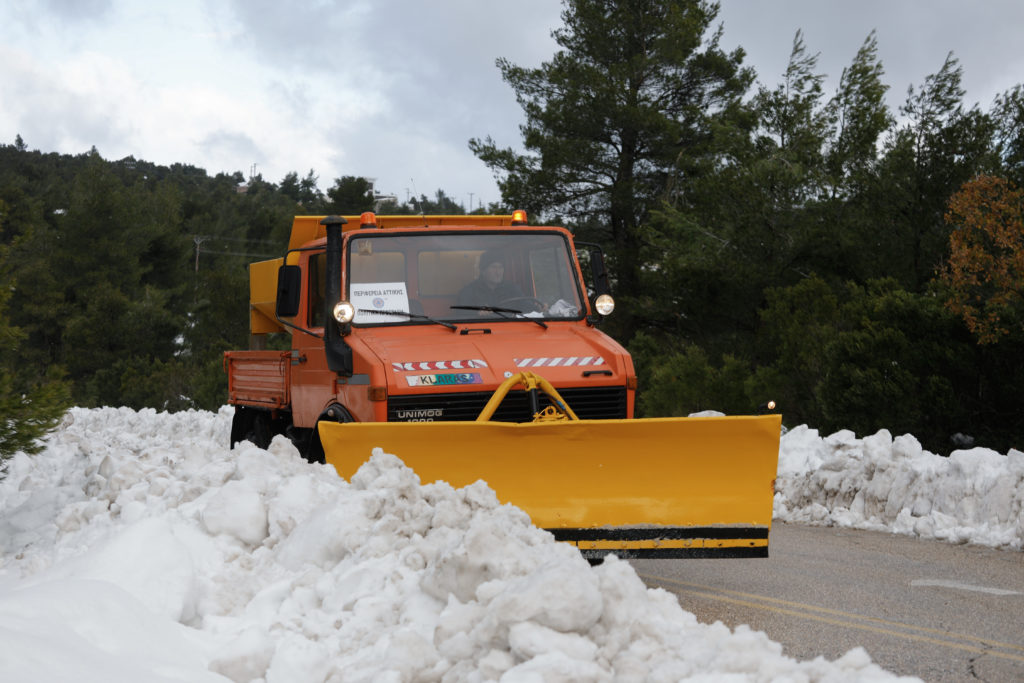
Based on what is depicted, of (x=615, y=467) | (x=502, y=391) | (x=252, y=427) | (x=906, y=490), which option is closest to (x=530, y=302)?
(x=502, y=391)

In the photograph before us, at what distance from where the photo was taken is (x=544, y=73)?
107 ft

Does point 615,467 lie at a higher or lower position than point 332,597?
higher

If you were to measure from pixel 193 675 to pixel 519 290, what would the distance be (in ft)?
15.9

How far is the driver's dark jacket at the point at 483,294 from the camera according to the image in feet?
27.5

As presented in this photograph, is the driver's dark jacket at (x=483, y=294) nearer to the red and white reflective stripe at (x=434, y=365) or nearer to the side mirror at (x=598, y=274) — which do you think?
the side mirror at (x=598, y=274)

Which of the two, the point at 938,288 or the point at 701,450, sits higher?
the point at 938,288

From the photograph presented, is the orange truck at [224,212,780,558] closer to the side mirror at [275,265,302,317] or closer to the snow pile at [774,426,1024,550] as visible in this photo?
the side mirror at [275,265,302,317]

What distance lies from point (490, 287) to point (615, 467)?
235cm

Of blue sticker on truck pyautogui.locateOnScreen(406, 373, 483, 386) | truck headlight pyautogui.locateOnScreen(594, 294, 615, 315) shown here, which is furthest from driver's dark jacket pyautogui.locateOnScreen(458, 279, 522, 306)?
blue sticker on truck pyautogui.locateOnScreen(406, 373, 483, 386)

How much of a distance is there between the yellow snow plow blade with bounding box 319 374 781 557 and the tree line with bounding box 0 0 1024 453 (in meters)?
3.65

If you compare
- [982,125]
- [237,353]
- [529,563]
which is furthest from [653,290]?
[529,563]

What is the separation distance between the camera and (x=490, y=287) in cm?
848

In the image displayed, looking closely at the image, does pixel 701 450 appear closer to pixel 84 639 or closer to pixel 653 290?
pixel 84 639

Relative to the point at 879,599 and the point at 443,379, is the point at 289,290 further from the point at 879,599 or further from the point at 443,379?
the point at 879,599
